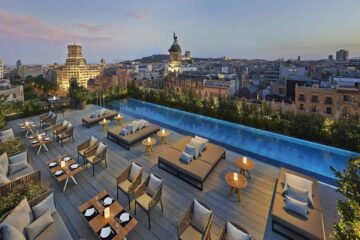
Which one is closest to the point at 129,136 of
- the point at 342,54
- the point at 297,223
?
the point at 297,223

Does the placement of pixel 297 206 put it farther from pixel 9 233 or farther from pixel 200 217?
pixel 9 233

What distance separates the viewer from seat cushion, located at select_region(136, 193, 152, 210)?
4.72 meters

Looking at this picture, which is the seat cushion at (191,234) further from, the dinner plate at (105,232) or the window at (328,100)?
the window at (328,100)

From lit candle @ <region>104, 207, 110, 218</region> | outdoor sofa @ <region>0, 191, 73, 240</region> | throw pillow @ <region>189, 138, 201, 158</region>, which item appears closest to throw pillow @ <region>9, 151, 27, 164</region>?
outdoor sofa @ <region>0, 191, 73, 240</region>

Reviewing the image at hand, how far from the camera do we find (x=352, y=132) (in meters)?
8.52

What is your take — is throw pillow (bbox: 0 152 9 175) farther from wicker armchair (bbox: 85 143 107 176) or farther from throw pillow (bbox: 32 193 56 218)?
throw pillow (bbox: 32 193 56 218)

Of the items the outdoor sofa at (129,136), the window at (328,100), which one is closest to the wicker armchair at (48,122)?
the outdoor sofa at (129,136)

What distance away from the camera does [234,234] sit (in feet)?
11.6

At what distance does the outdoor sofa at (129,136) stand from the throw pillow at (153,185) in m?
3.75

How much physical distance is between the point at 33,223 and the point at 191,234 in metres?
3.16

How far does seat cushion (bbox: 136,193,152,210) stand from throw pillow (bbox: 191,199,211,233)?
1.17 m

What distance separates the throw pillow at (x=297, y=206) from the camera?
4406 mm

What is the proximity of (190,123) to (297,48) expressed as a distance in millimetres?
117740

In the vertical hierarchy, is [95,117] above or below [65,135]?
above
